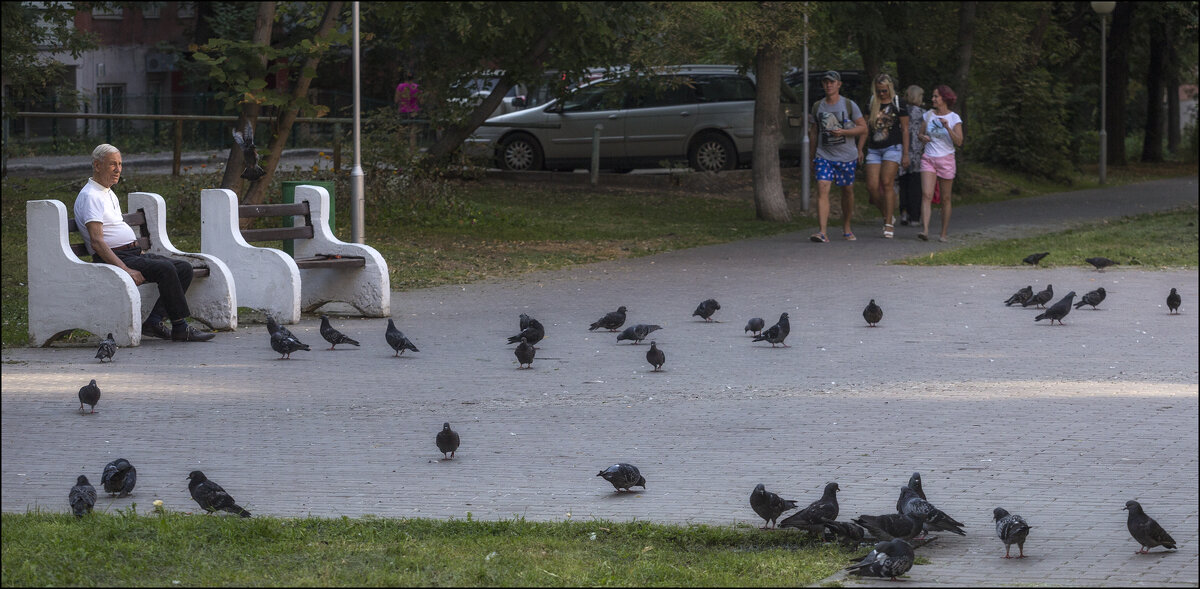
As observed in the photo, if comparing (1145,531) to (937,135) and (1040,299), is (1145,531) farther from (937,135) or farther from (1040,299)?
(937,135)

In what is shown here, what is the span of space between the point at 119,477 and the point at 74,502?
0.50 m

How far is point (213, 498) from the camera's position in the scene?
6.05 metres

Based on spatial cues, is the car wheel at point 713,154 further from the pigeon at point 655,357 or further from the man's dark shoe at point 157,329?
the pigeon at point 655,357

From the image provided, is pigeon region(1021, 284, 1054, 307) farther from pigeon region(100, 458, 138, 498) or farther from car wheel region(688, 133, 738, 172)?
car wheel region(688, 133, 738, 172)

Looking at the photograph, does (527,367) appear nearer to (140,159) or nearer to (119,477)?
(119,477)

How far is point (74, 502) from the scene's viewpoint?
5926mm

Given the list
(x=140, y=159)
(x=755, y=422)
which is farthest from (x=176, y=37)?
(x=755, y=422)

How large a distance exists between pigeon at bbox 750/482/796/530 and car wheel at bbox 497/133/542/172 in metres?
23.8

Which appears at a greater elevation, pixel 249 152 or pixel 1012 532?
pixel 249 152

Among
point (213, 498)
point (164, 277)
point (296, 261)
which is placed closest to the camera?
point (213, 498)

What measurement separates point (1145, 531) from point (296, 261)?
30.6ft

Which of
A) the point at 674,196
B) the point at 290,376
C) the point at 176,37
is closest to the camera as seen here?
the point at 290,376

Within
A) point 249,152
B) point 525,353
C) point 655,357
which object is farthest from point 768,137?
point 525,353

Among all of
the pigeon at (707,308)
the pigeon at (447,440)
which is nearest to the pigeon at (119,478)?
the pigeon at (447,440)
